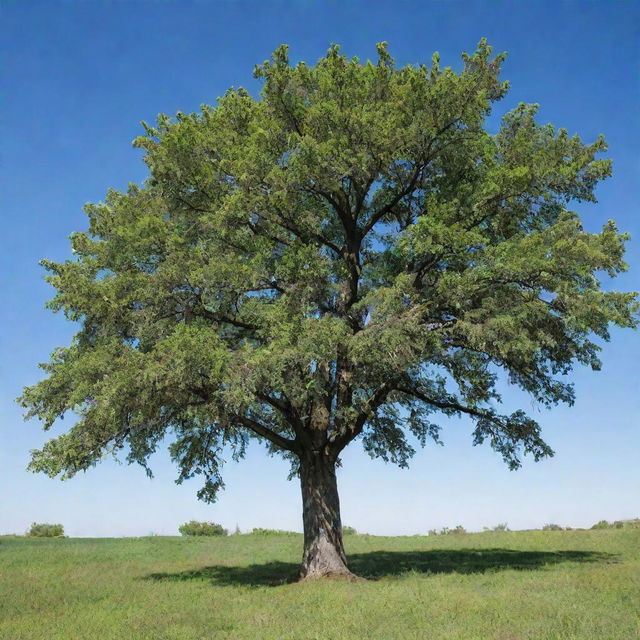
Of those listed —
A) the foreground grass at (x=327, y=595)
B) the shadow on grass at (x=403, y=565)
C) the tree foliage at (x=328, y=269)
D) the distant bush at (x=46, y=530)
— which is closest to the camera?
the foreground grass at (x=327, y=595)

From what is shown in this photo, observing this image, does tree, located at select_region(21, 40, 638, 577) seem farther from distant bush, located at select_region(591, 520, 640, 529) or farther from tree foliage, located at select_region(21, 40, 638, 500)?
distant bush, located at select_region(591, 520, 640, 529)

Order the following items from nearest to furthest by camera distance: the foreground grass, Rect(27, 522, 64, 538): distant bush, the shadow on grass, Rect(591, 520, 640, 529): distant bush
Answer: the foreground grass, the shadow on grass, Rect(591, 520, 640, 529): distant bush, Rect(27, 522, 64, 538): distant bush

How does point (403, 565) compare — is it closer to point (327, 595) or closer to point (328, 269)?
point (327, 595)

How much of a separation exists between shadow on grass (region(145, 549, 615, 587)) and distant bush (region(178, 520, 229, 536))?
66.2ft

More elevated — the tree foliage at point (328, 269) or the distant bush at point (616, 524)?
the tree foliage at point (328, 269)

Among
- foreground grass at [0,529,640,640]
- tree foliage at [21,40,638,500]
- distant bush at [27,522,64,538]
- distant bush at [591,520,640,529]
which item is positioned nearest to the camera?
foreground grass at [0,529,640,640]

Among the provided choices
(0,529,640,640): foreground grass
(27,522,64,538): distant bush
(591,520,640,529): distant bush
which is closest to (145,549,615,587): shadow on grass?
(0,529,640,640): foreground grass

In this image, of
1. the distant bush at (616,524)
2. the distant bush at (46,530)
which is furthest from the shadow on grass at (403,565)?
the distant bush at (46,530)

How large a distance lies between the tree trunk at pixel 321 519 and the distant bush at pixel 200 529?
27.2 metres

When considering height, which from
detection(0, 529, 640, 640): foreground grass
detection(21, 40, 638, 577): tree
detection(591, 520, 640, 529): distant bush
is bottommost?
detection(0, 529, 640, 640): foreground grass

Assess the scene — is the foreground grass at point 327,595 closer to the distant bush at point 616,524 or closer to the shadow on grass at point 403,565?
the shadow on grass at point 403,565

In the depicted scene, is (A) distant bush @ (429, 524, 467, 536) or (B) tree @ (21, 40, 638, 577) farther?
(A) distant bush @ (429, 524, 467, 536)

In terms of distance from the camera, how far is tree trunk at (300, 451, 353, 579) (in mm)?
19578

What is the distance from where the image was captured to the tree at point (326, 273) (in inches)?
686
